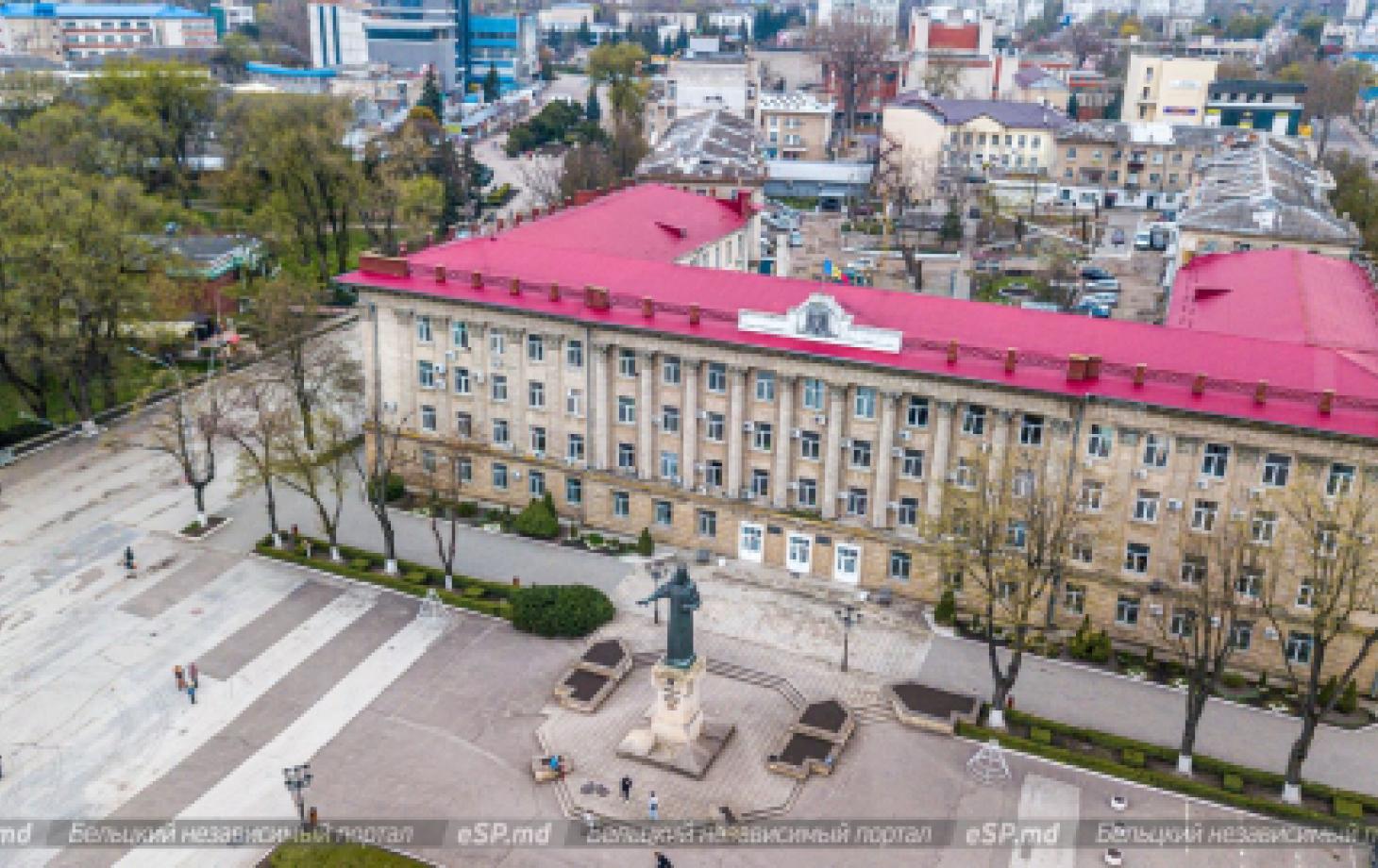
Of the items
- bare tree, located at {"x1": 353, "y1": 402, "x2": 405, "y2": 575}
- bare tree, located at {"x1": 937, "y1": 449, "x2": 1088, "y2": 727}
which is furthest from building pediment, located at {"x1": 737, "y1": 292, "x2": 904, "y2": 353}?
bare tree, located at {"x1": 353, "y1": 402, "x2": 405, "y2": 575}

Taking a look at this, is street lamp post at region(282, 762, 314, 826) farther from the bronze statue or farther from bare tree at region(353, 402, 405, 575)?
bare tree at region(353, 402, 405, 575)

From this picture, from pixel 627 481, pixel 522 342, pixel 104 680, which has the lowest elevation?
pixel 104 680

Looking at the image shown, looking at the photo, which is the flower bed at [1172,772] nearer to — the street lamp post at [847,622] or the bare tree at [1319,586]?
the bare tree at [1319,586]

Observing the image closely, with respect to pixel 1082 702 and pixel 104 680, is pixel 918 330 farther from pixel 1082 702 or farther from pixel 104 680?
pixel 104 680

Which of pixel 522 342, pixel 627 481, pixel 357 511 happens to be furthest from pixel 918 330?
pixel 357 511

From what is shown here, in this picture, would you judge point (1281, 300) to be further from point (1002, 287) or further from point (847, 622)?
point (1002, 287)

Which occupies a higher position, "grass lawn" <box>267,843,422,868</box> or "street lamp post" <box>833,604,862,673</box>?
"street lamp post" <box>833,604,862,673</box>

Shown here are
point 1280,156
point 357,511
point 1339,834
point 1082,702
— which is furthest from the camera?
point 1280,156
